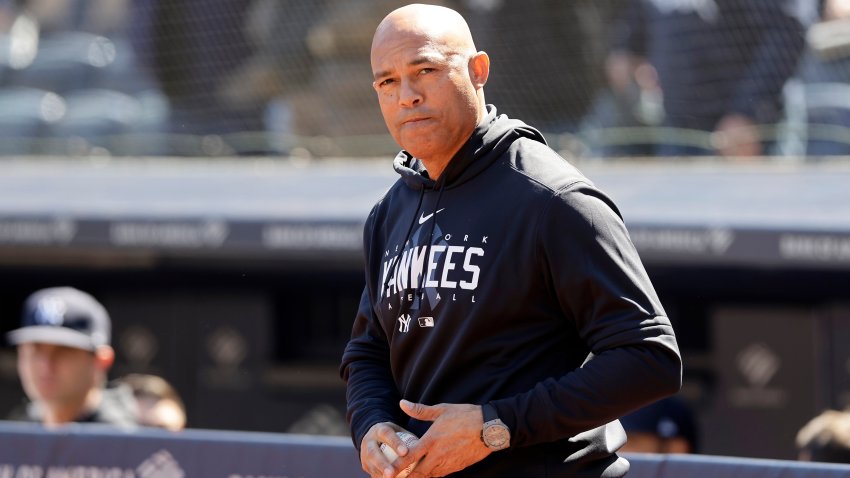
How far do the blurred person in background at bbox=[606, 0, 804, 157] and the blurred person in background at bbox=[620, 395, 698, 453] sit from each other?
266 centimetres

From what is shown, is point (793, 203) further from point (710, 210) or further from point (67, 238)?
point (67, 238)

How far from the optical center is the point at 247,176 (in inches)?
271

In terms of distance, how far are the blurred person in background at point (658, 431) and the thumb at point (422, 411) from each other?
2.15m

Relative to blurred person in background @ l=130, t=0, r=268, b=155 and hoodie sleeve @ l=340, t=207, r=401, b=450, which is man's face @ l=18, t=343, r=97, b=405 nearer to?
hoodie sleeve @ l=340, t=207, r=401, b=450

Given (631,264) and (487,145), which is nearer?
(631,264)

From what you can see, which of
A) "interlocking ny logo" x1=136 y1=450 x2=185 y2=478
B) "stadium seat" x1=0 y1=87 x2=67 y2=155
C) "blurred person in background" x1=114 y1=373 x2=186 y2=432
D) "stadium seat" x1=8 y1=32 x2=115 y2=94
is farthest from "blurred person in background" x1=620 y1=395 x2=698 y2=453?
"stadium seat" x1=8 y1=32 x2=115 y2=94

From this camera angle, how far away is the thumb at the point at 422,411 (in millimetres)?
1910

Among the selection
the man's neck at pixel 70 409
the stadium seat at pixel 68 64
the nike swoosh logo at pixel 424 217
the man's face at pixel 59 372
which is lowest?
the man's neck at pixel 70 409

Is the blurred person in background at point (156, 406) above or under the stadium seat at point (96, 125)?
under

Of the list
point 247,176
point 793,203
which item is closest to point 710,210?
point 793,203

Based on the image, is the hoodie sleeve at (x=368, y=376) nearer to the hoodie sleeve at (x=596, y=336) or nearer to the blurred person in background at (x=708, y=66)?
the hoodie sleeve at (x=596, y=336)

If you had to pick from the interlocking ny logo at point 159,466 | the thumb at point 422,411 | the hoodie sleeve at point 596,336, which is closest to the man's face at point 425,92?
the hoodie sleeve at point 596,336

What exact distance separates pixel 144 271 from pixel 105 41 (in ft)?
6.34

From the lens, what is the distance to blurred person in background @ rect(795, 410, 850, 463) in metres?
3.57
